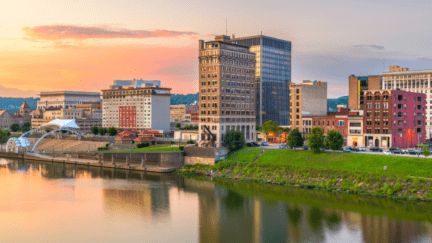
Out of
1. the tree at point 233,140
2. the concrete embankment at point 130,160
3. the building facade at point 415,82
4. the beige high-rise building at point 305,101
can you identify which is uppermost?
the building facade at point 415,82

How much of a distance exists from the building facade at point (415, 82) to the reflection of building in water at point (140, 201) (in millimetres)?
107682

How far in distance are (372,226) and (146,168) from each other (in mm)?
60041

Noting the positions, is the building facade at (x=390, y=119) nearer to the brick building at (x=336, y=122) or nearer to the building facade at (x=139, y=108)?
A: the brick building at (x=336, y=122)

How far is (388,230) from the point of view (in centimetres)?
5341

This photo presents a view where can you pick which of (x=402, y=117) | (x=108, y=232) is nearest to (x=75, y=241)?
(x=108, y=232)

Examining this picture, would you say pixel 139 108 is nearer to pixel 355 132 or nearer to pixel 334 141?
pixel 355 132

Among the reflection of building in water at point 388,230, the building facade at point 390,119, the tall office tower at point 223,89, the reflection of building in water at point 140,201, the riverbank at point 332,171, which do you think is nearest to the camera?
the reflection of building in water at point 388,230

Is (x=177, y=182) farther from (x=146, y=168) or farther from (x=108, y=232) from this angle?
(x=108, y=232)

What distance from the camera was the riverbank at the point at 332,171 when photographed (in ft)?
229

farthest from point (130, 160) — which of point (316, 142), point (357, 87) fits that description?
point (357, 87)

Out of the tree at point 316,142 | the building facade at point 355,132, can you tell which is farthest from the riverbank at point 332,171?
the building facade at point 355,132

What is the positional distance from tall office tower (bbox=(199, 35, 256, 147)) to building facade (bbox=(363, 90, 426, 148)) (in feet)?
102

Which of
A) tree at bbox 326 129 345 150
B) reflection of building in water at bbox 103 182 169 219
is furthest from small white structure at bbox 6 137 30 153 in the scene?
tree at bbox 326 129 345 150

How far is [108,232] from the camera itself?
53250 millimetres
